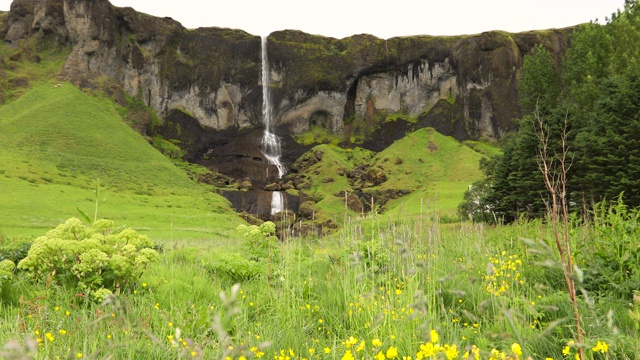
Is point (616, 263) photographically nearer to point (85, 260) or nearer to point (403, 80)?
point (85, 260)

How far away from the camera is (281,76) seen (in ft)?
389

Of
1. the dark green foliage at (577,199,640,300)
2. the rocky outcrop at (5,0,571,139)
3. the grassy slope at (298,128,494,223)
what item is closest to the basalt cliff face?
the rocky outcrop at (5,0,571,139)

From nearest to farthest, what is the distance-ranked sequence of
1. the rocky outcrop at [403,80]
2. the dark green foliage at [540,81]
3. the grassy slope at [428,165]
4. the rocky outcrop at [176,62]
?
the dark green foliage at [540,81]
the grassy slope at [428,165]
the rocky outcrop at [176,62]
the rocky outcrop at [403,80]

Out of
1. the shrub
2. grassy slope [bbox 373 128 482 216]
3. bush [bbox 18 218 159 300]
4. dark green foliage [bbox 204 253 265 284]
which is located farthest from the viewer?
grassy slope [bbox 373 128 482 216]

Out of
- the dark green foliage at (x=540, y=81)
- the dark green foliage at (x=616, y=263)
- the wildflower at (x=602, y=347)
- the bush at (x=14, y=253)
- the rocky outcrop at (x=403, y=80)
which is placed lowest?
the bush at (x=14, y=253)

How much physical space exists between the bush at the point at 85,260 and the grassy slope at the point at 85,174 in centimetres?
2877

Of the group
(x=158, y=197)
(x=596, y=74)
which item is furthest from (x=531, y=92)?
(x=158, y=197)

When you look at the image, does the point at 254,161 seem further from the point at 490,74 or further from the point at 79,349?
the point at 79,349

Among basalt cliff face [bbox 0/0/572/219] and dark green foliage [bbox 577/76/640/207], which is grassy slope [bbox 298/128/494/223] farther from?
dark green foliage [bbox 577/76/640/207]

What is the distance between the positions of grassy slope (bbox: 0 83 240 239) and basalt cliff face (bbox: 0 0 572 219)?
15.4 metres

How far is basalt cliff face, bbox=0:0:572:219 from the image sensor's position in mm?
108250

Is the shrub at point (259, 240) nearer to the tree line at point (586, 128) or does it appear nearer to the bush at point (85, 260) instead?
the bush at point (85, 260)

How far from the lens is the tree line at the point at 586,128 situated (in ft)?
87.4

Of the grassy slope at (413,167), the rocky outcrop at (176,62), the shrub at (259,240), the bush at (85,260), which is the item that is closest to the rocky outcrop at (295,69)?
the rocky outcrop at (176,62)
